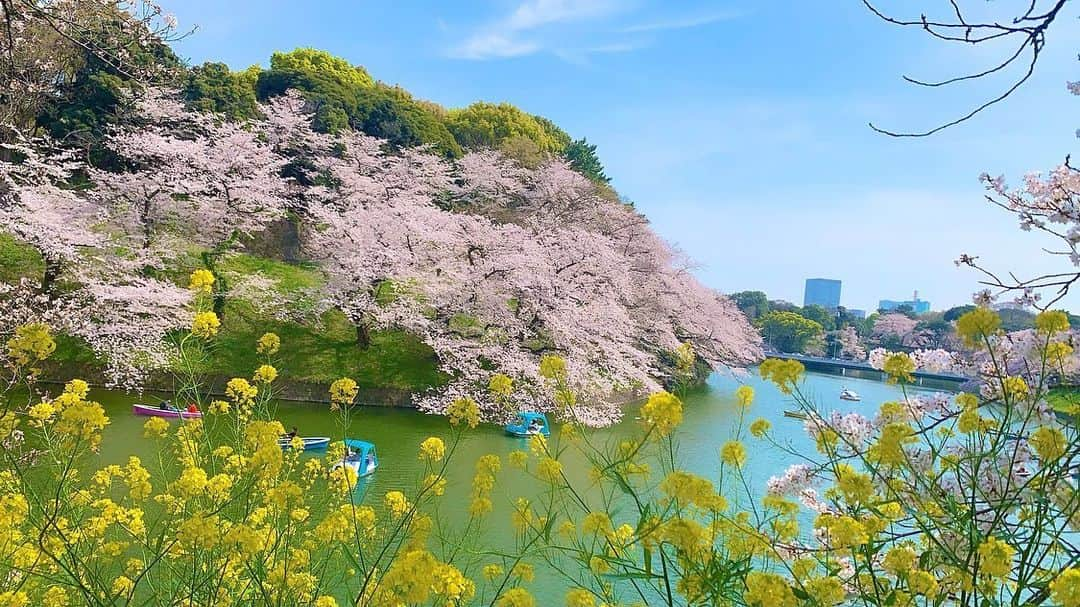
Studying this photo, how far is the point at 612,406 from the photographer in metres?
10.9

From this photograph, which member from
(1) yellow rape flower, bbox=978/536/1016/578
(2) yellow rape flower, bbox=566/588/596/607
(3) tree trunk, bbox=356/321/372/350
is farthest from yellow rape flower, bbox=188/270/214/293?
(3) tree trunk, bbox=356/321/372/350

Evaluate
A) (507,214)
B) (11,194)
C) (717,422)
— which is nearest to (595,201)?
(507,214)

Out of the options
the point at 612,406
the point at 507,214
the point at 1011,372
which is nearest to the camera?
the point at 1011,372

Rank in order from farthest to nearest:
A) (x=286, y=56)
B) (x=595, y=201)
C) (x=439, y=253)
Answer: (x=286, y=56), (x=595, y=201), (x=439, y=253)

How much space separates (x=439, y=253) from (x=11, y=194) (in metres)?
7.07

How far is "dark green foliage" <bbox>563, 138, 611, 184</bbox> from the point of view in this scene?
22047 millimetres

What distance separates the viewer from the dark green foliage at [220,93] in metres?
17.7

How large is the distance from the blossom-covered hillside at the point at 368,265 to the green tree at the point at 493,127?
6878 mm

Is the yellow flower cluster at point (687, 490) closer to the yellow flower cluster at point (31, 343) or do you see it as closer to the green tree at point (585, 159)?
the yellow flower cluster at point (31, 343)

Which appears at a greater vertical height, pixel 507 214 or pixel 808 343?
pixel 507 214

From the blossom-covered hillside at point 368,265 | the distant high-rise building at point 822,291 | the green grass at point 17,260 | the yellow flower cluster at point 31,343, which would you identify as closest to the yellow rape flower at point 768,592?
the yellow flower cluster at point 31,343

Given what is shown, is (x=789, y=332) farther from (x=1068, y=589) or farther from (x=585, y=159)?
(x=1068, y=589)

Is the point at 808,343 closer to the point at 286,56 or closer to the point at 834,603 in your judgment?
the point at 286,56

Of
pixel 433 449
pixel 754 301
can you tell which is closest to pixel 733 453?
pixel 433 449
